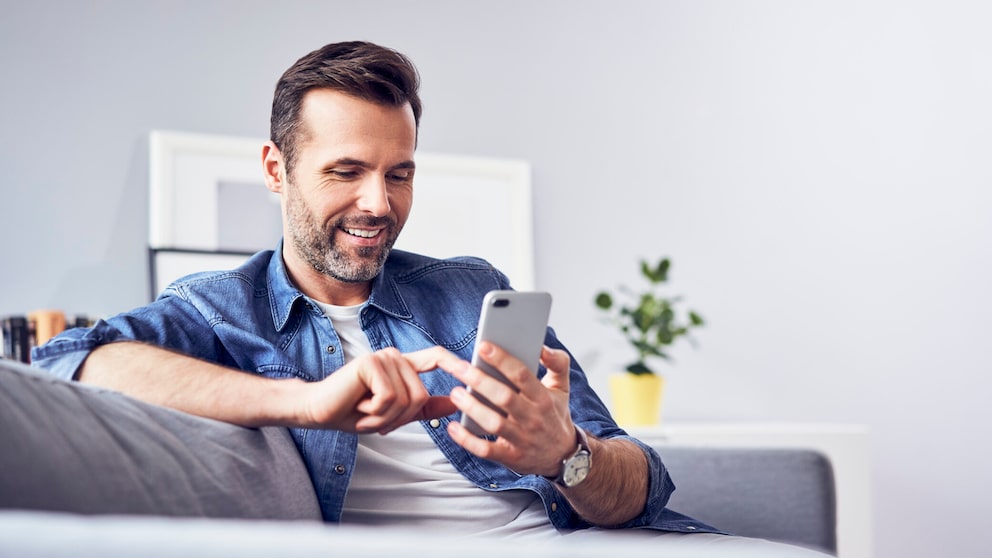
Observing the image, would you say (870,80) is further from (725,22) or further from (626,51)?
(626,51)

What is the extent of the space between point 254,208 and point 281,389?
1605 mm

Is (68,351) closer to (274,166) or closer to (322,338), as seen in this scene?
(322,338)

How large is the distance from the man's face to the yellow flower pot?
4.35ft

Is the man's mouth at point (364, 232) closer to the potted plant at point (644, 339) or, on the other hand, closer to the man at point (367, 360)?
the man at point (367, 360)

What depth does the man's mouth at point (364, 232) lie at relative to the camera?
1480mm

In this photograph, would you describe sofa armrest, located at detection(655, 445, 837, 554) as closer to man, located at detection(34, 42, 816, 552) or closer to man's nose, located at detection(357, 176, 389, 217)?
man, located at detection(34, 42, 816, 552)

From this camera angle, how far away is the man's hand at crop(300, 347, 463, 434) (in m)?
0.99

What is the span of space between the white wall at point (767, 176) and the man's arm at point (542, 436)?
1653 millimetres

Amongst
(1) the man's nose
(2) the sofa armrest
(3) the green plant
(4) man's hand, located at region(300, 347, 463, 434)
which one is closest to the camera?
(4) man's hand, located at region(300, 347, 463, 434)

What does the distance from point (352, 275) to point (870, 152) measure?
93.4 inches

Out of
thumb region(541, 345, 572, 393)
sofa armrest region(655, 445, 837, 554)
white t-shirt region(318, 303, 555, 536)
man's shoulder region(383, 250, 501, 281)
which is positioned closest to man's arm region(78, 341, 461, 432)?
thumb region(541, 345, 572, 393)

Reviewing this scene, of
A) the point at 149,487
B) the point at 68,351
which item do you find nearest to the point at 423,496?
the point at 68,351

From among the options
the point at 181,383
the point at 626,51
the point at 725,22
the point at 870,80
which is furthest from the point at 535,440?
the point at 870,80

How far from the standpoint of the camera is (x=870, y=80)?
3.28 metres
